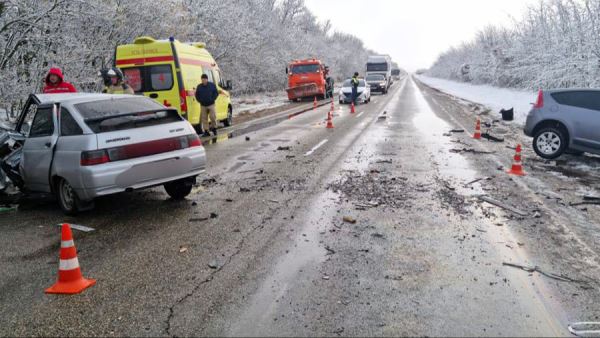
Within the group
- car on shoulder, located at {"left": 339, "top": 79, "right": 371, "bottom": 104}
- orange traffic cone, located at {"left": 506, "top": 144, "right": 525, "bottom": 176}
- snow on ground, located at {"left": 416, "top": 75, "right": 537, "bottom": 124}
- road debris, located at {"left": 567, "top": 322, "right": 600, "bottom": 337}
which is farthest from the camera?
car on shoulder, located at {"left": 339, "top": 79, "right": 371, "bottom": 104}

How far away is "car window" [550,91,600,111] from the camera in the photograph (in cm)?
915

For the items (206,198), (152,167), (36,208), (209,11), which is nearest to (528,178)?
(206,198)

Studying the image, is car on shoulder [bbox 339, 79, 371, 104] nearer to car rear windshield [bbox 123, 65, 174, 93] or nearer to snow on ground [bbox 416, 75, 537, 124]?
snow on ground [bbox 416, 75, 537, 124]

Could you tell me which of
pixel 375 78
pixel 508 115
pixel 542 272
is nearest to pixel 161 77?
pixel 542 272

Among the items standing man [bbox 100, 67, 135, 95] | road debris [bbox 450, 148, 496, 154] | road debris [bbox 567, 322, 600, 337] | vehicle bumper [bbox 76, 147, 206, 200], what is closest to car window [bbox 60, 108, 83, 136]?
vehicle bumper [bbox 76, 147, 206, 200]

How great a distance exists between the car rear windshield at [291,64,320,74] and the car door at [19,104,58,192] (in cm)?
2597

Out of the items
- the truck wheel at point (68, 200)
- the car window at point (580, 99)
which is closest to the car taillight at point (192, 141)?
the truck wheel at point (68, 200)

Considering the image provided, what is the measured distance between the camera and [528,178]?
25.7 ft

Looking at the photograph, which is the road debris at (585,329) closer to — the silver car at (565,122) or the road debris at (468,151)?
the silver car at (565,122)

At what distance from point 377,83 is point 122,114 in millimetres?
35490

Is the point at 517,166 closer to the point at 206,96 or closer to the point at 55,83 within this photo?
the point at 206,96

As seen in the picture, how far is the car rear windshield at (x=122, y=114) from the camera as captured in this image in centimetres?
545

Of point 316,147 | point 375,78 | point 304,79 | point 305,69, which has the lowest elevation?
point 316,147

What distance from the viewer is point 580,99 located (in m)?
9.38
